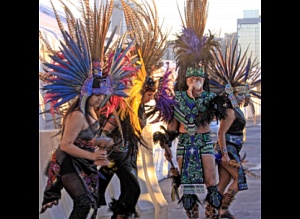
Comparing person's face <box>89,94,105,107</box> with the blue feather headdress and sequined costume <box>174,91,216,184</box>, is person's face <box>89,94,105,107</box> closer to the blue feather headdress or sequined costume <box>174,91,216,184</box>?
the blue feather headdress

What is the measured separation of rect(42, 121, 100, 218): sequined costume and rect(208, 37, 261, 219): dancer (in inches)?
34.9

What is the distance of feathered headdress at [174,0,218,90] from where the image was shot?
3758mm

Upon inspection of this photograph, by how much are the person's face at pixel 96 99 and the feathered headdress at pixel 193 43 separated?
1.83ft

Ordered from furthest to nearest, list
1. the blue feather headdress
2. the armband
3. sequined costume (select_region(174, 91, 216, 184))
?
sequined costume (select_region(174, 91, 216, 184)) < the armband < the blue feather headdress

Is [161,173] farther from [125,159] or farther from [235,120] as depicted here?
[235,120]

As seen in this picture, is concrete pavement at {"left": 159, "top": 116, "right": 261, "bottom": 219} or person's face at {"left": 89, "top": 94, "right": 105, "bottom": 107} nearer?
person's face at {"left": 89, "top": 94, "right": 105, "bottom": 107}

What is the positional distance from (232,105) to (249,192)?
1.97 feet

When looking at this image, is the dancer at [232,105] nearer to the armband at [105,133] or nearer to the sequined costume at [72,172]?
the armband at [105,133]

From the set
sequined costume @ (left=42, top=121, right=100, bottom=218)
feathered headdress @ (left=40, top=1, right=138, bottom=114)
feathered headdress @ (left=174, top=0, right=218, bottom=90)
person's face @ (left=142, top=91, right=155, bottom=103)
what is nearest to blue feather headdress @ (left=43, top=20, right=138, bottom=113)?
feathered headdress @ (left=40, top=1, right=138, bottom=114)

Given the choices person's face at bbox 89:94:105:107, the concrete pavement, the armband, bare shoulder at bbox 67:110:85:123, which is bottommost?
the concrete pavement

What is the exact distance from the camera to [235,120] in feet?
12.7
